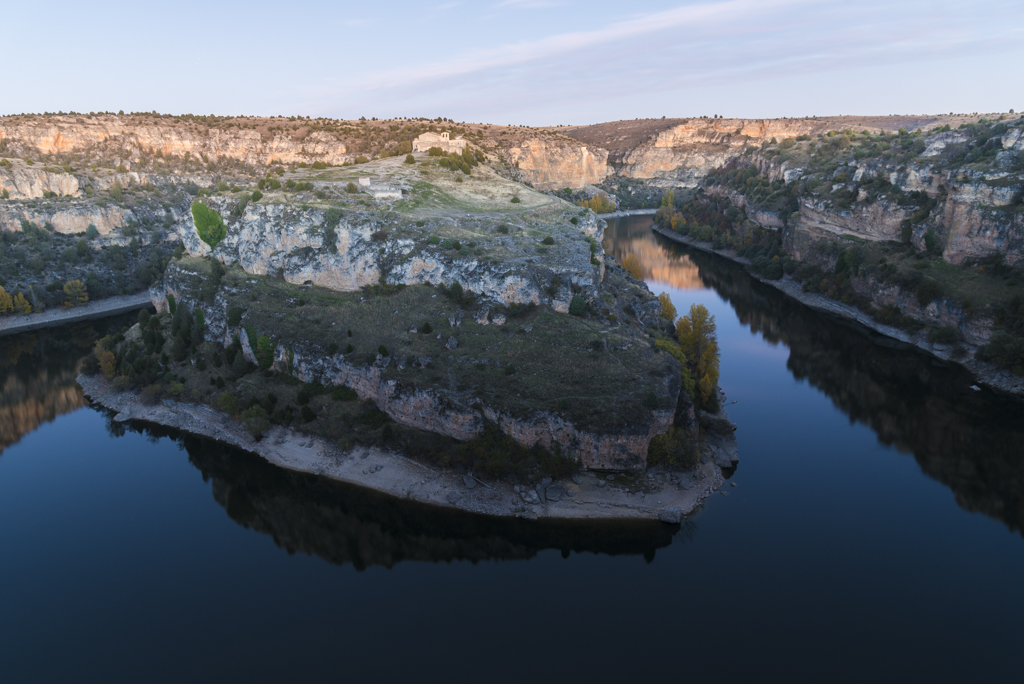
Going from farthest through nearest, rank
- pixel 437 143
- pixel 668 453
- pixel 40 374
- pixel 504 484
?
pixel 437 143 → pixel 40 374 → pixel 668 453 → pixel 504 484

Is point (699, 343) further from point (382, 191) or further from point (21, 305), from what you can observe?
point (21, 305)

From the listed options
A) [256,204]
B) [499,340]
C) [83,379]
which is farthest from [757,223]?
[83,379]

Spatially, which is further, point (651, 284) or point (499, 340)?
point (651, 284)

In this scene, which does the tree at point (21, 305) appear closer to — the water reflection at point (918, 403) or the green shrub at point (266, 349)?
the green shrub at point (266, 349)

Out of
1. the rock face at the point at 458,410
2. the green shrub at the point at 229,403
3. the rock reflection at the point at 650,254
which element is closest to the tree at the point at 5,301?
the rock face at the point at 458,410

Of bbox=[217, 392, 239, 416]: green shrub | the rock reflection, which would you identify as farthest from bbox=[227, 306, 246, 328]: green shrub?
the rock reflection

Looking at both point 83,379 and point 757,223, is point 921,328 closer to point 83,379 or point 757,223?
point 757,223

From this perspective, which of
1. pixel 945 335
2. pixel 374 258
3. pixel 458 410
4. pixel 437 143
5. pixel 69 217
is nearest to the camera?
pixel 458 410

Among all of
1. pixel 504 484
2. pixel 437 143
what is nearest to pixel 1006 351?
pixel 504 484
